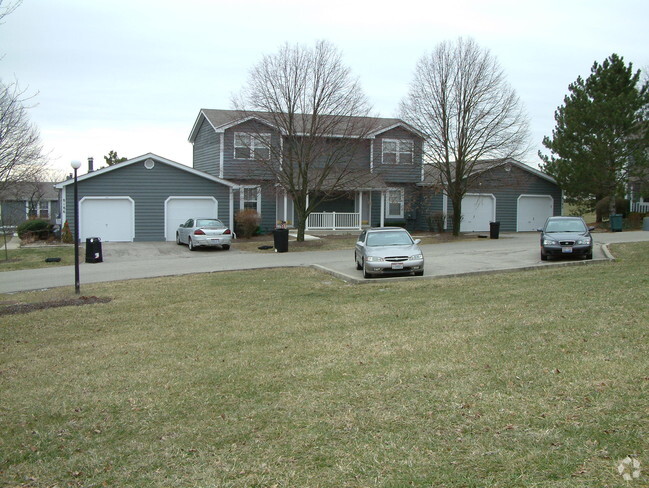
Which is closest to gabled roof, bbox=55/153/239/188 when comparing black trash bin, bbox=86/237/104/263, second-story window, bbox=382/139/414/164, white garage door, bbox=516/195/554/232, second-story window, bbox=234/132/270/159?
second-story window, bbox=234/132/270/159

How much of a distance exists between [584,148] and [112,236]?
2606cm

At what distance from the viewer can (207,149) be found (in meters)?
34.8

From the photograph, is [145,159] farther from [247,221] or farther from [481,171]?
[481,171]

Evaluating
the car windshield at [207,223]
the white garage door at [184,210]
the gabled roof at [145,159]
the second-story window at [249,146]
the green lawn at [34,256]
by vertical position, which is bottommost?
the green lawn at [34,256]

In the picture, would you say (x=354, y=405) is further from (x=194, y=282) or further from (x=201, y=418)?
(x=194, y=282)

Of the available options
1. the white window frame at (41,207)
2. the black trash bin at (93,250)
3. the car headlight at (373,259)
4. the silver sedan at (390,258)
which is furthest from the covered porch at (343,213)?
the white window frame at (41,207)

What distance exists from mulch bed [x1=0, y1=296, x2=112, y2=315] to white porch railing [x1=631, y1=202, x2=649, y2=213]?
36570mm

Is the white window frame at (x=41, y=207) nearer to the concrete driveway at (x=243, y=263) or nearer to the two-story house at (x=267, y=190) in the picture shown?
the two-story house at (x=267, y=190)

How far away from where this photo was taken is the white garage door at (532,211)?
38000 millimetres

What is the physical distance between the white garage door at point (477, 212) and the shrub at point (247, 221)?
13336mm

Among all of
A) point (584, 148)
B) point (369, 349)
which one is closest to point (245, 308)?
point (369, 349)

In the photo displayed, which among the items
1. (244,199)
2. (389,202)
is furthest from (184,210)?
(389,202)

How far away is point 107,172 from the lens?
2956 centimetres

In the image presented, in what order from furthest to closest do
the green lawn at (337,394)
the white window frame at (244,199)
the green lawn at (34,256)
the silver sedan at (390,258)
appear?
the white window frame at (244,199)
the green lawn at (34,256)
the silver sedan at (390,258)
the green lawn at (337,394)
